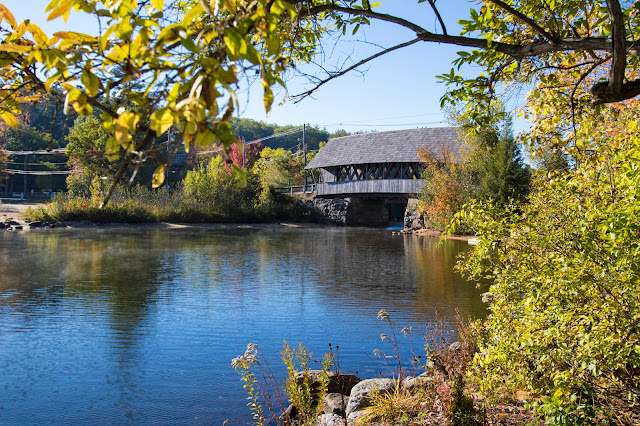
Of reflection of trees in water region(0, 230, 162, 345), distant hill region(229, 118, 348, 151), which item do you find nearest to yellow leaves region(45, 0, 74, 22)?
reflection of trees in water region(0, 230, 162, 345)

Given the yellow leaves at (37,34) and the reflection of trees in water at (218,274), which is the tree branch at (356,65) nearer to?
the yellow leaves at (37,34)

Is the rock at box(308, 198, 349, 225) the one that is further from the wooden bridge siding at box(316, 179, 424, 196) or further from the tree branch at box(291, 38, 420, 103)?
the tree branch at box(291, 38, 420, 103)

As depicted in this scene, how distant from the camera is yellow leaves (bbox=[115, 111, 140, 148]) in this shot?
1342 millimetres

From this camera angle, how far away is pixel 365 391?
16.3 ft

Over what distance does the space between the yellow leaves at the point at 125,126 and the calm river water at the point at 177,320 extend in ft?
14.7

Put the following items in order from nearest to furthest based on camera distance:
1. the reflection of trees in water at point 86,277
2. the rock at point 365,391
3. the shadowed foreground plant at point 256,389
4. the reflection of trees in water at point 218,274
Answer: the shadowed foreground plant at point 256,389 < the rock at point 365,391 < the reflection of trees in water at point 86,277 < the reflection of trees in water at point 218,274

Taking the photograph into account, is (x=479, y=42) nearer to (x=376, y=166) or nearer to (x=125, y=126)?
(x=125, y=126)

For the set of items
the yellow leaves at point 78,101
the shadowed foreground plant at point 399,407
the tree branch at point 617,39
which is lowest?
the shadowed foreground plant at point 399,407

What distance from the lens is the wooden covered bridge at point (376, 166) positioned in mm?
34625

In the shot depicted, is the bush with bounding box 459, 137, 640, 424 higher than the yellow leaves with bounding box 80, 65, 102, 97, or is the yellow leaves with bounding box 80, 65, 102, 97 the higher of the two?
the yellow leaves with bounding box 80, 65, 102, 97

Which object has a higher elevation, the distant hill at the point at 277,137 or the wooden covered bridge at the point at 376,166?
the distant hill at the point at 277,137

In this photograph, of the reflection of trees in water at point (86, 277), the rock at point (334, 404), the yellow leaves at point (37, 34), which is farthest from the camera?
the reflection of trees in water at point (86, 277)

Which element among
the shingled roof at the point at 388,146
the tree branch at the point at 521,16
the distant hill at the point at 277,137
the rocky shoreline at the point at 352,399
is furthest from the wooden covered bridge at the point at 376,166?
the distant hill at the point at 277,137

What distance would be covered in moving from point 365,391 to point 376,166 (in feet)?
110
